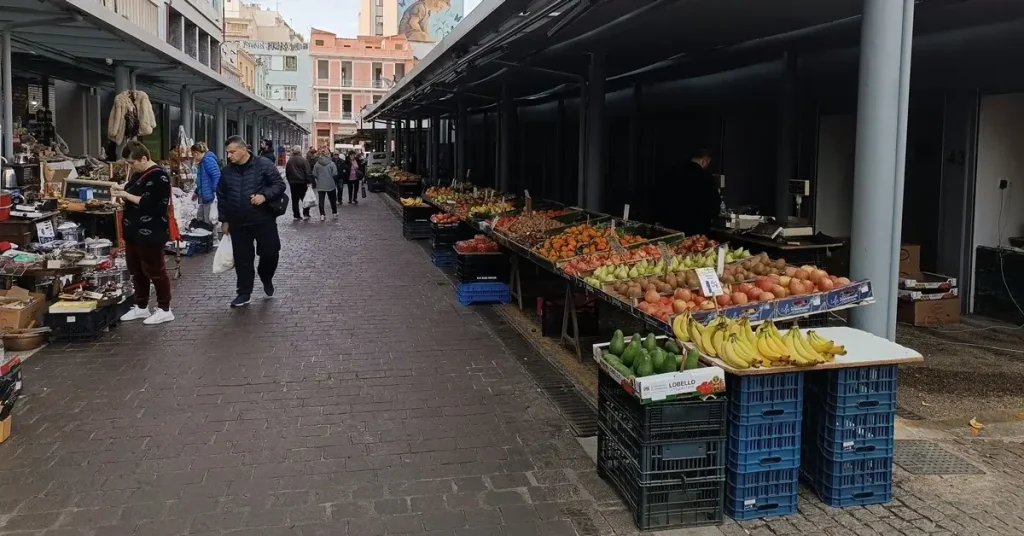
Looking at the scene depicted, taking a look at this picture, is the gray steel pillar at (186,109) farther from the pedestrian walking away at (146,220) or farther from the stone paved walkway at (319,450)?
the stone paved walkway at (319,450)

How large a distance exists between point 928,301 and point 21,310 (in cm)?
882

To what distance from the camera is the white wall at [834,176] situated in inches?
443

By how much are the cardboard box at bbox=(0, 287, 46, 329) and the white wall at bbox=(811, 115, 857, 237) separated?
9371 millimetres

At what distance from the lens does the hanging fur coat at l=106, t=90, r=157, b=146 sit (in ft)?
39.8

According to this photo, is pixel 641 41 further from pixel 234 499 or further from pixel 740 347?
pixel 234 499

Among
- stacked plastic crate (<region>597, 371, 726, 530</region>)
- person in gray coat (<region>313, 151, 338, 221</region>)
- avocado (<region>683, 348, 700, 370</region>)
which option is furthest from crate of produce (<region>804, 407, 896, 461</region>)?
person in gray coat (<region>313, 151, 338, 221</region>)

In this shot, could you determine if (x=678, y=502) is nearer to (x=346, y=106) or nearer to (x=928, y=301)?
(x=928, y=301)

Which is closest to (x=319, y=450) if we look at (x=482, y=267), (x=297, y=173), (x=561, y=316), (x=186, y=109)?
(x=561, y=316)

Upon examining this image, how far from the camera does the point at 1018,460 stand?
16.2ft

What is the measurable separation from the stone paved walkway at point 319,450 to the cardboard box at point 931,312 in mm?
3734

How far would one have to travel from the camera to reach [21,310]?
290 inches

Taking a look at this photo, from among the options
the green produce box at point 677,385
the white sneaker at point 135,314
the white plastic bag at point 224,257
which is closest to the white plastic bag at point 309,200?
the white plastic bag at point 224,257

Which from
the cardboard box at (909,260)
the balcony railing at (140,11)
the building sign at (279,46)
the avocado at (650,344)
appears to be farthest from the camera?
the building sign at (279,46)

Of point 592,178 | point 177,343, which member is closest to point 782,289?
point 177,343
